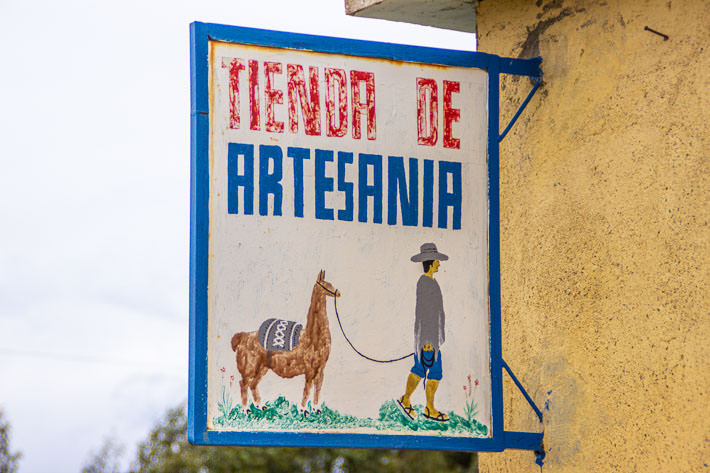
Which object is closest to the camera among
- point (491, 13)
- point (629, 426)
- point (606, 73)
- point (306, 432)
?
point (306, 432)

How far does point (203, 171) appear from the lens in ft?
13.6

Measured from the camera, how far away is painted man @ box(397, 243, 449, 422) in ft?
14.2

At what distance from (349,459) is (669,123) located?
12.2 meters

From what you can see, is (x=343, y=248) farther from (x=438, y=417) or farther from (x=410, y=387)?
(x=438, y=417)

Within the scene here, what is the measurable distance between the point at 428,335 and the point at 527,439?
79 cm

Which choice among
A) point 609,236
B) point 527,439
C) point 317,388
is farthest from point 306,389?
point 609,236

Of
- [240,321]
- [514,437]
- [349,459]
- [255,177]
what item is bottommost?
[349,459]

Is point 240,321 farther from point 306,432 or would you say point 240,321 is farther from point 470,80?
point 470,80

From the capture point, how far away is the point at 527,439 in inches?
187

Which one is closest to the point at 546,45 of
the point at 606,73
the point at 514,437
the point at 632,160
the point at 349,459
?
the point at 606,73

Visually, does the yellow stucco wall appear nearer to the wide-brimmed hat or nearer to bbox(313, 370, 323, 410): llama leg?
the wide-brimmed hat

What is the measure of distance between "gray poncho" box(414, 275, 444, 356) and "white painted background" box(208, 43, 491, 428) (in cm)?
3

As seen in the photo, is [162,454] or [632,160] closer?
[632,160]

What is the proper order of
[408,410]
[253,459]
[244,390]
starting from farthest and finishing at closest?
1. [253,459]
2. [408,410]
3. [244,390]
